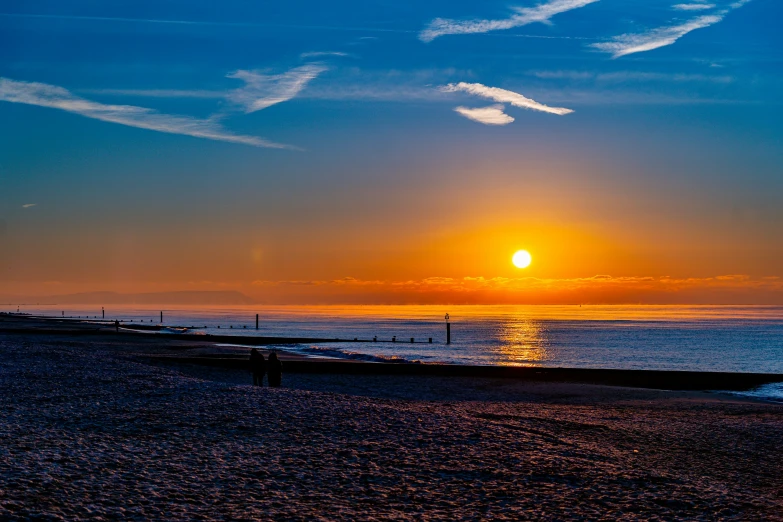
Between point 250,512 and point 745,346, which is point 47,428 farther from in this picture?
point 745,346

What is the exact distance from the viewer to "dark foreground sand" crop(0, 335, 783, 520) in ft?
33.8

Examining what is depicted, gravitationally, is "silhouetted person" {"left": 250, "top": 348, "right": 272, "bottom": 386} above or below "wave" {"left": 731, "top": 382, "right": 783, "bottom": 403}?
above

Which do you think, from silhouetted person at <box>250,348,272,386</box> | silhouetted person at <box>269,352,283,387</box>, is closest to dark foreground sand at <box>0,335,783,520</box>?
Answer: silhouetted person at <box>269,352,283,387</box>

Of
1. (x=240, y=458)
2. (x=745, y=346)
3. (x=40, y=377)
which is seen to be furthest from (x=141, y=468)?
(x=745, y=346)

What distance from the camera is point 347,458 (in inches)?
522

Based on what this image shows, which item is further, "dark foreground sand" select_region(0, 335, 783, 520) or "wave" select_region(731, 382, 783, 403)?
"wave" select_region(731, 382, 783, 403)

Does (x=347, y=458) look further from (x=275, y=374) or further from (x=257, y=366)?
(x=257, y=366)

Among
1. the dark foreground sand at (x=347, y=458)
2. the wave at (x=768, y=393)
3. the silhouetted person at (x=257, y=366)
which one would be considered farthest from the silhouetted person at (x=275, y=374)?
the wave at (x=768, y=393)

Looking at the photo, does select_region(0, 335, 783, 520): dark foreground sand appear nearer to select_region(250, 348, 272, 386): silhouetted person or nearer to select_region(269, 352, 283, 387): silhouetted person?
select_region(269, 352, 283, 387): silhouetted person

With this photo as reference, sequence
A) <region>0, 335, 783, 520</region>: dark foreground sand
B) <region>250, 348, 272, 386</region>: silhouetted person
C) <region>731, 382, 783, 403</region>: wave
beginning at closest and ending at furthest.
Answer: <region>0, 335, 783, 520</region>: dark foreground sand, <region>250, 348, 272, 386</region>: silhouetted person, <region>731, 382, 783, 403</region>: wave

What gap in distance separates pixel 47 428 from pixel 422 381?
78.5ft

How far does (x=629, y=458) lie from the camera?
1492cm

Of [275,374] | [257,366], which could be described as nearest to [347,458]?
[275,374]

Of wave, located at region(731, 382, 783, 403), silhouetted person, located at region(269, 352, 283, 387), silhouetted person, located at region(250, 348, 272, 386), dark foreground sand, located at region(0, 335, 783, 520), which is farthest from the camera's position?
wave, located at region(731, 382, 783, 403)
